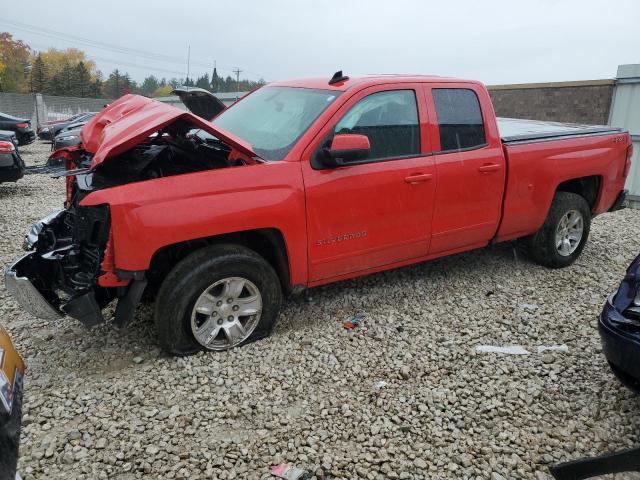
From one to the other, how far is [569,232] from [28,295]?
5.17 meters

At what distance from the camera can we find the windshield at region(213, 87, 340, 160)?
3.82 m

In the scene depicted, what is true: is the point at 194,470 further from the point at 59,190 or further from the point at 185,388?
the point at 59,190

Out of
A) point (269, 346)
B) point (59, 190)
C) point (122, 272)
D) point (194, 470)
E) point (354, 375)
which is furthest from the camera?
point (59, 190)

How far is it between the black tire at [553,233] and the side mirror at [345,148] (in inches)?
105

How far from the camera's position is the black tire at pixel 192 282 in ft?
10.9

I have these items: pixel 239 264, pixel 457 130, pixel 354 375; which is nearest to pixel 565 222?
pixel 457 130

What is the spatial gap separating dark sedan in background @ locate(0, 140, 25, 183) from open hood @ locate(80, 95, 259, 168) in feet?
19.4

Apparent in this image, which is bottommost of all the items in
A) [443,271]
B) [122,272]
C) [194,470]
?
[194,470]

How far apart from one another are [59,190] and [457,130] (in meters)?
8.47

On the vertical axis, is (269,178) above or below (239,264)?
above

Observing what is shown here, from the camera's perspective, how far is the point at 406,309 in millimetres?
4469

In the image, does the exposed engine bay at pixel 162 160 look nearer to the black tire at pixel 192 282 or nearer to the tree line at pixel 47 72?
the black tire at pixel 192 282

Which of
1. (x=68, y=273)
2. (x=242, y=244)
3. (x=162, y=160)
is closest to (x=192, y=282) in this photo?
(x=242, y=244)

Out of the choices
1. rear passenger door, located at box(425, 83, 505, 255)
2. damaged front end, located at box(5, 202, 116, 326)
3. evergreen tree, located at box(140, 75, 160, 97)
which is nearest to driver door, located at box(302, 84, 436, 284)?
rear passenger door, located at box(425, 83, 505, 255)
